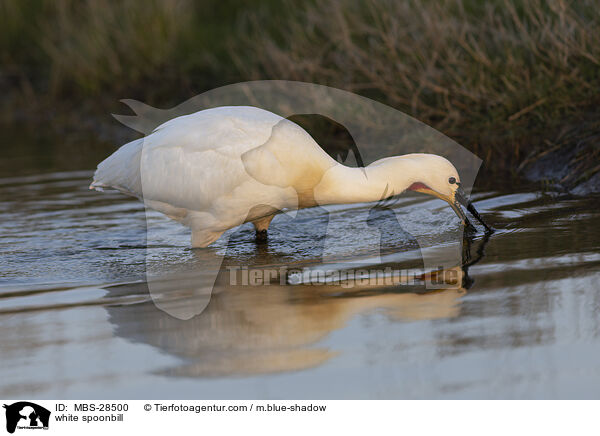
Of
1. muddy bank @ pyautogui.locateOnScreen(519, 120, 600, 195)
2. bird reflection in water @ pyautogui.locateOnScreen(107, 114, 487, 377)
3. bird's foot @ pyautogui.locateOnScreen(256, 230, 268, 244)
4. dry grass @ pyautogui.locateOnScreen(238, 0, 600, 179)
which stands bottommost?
bird reflection in water @ pyautogui.locateOnScreen(107, 114, 487, 377)

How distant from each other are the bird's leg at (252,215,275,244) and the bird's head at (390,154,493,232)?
1146mm

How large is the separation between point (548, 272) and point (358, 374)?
1815 millimetres

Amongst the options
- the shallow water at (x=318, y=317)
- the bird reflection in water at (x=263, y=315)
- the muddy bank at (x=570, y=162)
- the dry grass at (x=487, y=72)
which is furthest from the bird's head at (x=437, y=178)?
the dry grass at (x=487, y=72)

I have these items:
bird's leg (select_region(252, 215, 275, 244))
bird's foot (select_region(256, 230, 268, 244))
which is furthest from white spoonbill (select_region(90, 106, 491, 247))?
bird's foot (select_region(256, 230, 268, 244))

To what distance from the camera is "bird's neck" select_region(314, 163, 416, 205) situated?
6.47 metres

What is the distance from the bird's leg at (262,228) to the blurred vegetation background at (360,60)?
2.48 meters

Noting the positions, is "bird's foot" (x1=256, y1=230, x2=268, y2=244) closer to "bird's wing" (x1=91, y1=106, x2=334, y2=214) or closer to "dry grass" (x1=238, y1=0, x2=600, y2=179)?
"bird's wing" (x1=91, y1=106, x2=334, y2=214)

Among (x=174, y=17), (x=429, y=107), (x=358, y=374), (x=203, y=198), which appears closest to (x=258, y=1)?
(x=174, y=17)

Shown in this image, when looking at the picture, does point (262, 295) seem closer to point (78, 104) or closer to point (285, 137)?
point (285, 137)

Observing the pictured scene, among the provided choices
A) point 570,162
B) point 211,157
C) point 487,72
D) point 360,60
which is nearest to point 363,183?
point 211,157

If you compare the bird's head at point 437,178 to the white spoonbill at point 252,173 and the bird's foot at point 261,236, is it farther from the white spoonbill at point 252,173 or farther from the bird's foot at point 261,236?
the bird's foot at point 261,236

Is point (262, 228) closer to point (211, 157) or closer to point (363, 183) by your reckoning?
point (211, 157)

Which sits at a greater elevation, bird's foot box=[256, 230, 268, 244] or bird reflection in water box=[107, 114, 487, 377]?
bird's foot box=[256, 230, 268, 244]

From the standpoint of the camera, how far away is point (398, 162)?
6488 mm
